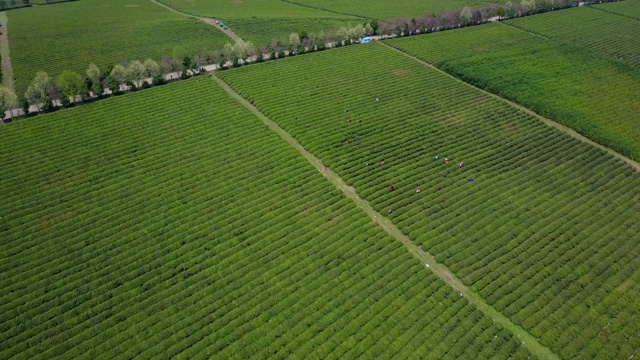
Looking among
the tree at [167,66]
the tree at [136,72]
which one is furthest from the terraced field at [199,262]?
the tree at [167,66]

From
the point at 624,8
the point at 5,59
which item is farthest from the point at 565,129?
the point at 5,59

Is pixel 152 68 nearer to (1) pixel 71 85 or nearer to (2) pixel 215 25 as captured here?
(1) pixel 71 85

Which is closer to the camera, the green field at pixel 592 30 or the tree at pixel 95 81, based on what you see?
the tree at pixel 95 81

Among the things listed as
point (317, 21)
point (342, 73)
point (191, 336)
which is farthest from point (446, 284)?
point (317, 21)

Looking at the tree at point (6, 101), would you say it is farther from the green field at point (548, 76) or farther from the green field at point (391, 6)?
the green field at point (391, 6)

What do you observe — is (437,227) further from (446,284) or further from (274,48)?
(274,48)

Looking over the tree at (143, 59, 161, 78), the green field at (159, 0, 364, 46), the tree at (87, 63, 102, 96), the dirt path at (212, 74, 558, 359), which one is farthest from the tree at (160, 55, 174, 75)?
the dirt path at (212, 74, 558, 359)
